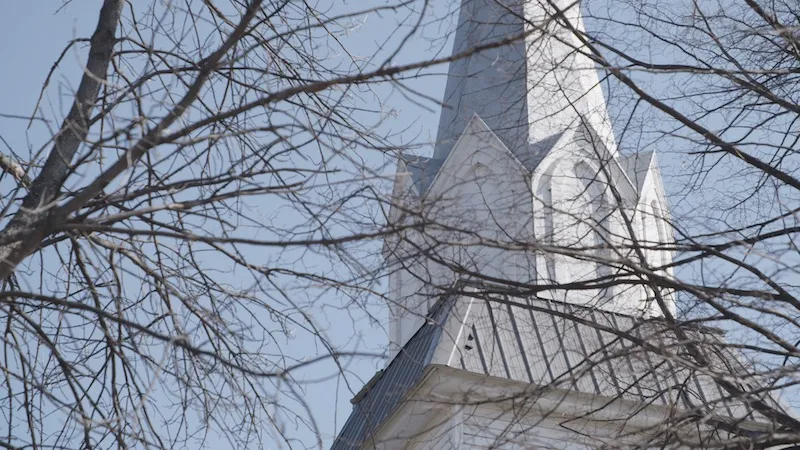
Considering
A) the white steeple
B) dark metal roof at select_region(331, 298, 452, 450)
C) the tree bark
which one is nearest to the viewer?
the tree bark

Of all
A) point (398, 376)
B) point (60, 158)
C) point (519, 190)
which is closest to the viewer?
point (60, 158)

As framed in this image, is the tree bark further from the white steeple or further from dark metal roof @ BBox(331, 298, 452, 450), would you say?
dark metal roof @ BBox(331, 298, 452, 450)

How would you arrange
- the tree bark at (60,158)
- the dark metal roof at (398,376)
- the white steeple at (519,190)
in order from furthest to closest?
the dark metal roof at (398,376) → the white steeple at (519,190) → the tree bark at (60,158)

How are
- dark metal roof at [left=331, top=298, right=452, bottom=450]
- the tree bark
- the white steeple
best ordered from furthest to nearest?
dark metal roof at [left=331, top=298, right=452, bottom=450] → the white steeple → the tree bark

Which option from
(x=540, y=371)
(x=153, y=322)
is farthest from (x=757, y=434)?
(x=540, y=371)

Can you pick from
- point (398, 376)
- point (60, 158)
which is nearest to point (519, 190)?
point (60, 158)

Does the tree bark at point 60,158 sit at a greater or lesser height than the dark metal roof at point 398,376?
lesser

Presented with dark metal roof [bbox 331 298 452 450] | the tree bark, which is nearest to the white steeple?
the tree bark

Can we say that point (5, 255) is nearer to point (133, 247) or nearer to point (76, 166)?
point (76, 166)

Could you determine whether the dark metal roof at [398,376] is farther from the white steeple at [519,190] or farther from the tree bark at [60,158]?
the tree bark at [60,158]

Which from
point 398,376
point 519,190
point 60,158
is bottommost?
point 60,158

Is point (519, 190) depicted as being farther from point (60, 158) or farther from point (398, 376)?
point (398, 376)

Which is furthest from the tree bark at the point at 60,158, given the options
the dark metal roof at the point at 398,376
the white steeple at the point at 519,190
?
the dark metal roof at the point at 398,376

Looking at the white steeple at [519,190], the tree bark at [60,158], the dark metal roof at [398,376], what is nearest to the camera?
the tree bark at [60,158]
